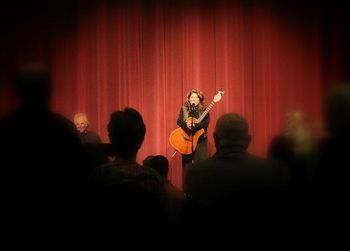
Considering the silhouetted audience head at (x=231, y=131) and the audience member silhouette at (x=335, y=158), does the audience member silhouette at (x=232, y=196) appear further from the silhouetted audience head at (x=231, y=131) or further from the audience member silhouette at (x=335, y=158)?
the audience member silhouette at (x=335, y=158)

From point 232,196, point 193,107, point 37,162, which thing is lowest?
point 232,196

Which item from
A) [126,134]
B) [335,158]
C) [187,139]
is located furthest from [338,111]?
[187,139]

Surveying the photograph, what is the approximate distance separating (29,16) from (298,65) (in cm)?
406

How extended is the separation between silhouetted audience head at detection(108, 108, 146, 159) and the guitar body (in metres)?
3.67

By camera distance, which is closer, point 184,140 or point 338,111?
point 338,111

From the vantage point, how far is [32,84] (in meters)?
1.75

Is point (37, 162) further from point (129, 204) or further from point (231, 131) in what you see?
point (231, 131)

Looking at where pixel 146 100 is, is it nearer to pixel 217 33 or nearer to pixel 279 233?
pixel 217 33

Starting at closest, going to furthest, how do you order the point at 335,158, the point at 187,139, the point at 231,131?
the point at 335,158 → the point at 231,131 → the point at 187,139

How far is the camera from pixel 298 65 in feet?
21.9

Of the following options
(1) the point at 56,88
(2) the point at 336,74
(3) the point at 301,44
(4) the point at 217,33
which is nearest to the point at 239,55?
(4) the point at 217,33

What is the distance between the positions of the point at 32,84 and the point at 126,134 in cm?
43

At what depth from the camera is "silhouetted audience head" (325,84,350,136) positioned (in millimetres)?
1705

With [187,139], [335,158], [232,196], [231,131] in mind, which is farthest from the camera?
[187,139]
